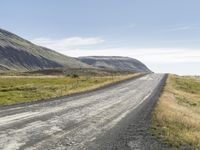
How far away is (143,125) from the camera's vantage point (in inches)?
798

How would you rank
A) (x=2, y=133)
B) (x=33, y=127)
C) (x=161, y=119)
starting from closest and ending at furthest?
1. (x=2, y=133)
2. (x=33, y=127)
3. (x=161, y=119)

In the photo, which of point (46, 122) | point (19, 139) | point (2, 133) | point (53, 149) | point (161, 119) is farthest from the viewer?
point (161, 119)

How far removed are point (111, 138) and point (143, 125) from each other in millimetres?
4573

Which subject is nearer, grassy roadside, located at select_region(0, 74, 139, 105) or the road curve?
the road curve

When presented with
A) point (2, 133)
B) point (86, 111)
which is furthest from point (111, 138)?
point (86, 111)

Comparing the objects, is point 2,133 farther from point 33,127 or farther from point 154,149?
point 154,149

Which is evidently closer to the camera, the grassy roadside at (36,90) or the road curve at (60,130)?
the road curve at (60,130)

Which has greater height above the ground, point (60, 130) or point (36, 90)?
point (36, 90)

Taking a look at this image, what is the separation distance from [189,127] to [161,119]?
2.32 meters

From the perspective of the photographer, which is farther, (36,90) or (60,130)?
(36,90)

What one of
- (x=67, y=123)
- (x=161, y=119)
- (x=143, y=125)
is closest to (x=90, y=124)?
(x=67, y=123)

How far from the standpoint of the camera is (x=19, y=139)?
14727mm

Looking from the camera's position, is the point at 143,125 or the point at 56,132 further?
the point at 143,125

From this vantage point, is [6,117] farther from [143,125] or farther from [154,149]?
[154,149]
